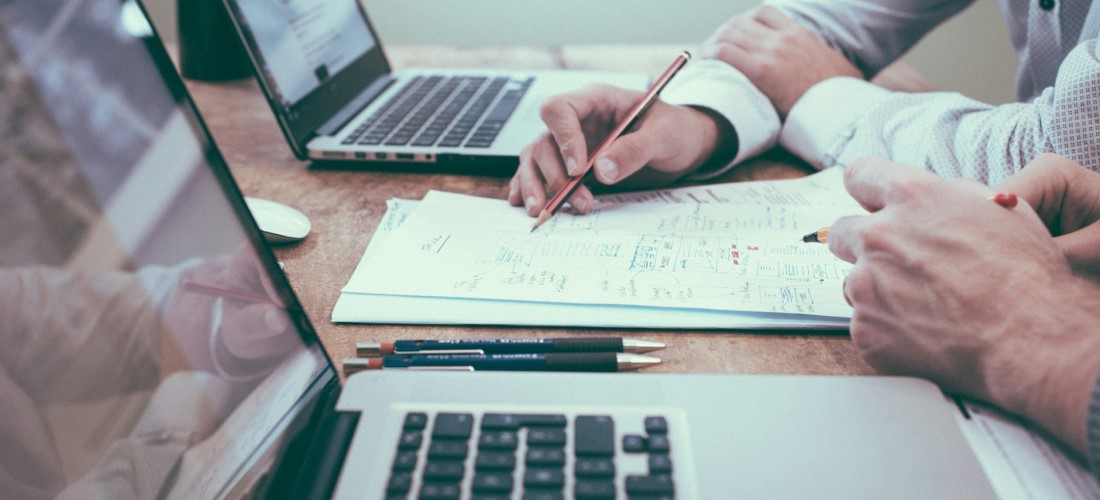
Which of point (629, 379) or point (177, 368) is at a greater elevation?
point (177, 368)

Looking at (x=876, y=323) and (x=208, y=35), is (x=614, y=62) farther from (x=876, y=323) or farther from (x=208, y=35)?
(x=876, y=323)

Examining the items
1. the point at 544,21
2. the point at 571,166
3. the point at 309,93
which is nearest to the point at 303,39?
the point at 309,93

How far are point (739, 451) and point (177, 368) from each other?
0.28 m

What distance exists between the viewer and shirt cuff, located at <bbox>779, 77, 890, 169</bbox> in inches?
28.8

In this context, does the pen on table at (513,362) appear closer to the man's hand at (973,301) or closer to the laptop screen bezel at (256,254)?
the laptop screen bezel at (256,254)

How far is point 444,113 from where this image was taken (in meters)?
0.86

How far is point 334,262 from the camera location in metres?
0.58

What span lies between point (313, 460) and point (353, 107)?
0.64 meters

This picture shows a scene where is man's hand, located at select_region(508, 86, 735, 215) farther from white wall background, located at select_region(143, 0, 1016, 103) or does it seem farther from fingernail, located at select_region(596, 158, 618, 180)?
white wall background, located at select_region(143, 0, 1016, 103)

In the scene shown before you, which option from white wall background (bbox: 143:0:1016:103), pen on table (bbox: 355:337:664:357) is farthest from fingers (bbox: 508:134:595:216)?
white wall background (bbox: 143:0:1016:103)

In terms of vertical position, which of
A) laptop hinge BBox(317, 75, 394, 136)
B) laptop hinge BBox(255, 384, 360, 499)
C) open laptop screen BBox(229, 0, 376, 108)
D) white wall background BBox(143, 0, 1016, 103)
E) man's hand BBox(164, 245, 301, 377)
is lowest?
white wall background BBox(143, 0, 1016, 103)

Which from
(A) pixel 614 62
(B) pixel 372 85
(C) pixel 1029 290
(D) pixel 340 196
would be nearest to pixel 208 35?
(B) pixel 372 85

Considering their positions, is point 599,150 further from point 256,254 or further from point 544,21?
point 544,21

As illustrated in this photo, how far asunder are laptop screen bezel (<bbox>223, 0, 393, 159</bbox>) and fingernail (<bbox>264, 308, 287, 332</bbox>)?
0.41 meters
